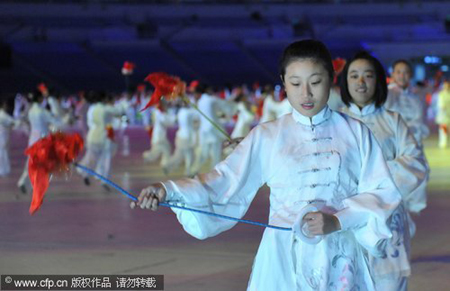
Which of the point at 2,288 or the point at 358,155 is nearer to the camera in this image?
the point at 358,155

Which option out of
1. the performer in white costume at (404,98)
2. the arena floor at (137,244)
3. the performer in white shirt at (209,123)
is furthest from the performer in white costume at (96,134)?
the performer in white costume at (404,98)

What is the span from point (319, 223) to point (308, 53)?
72cm

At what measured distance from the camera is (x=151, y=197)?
12.0 feet

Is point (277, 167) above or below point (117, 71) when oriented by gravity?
below

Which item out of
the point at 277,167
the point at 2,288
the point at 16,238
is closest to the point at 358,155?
the point at 277,167

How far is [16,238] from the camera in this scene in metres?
9.40

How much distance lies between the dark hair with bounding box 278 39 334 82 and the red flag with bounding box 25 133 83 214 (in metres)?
0.94

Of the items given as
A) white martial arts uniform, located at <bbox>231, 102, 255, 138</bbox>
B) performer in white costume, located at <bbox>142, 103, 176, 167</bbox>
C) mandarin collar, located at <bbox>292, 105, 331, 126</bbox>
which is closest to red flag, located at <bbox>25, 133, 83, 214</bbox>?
mandarin collar, located at <bbox>292, 105, 331, 126</bbox>

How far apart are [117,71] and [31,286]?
4253 centimetres

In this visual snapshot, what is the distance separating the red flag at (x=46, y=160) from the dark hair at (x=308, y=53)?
3.08ft

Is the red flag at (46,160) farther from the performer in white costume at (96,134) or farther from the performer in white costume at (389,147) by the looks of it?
the performer in white costume at (96,134)

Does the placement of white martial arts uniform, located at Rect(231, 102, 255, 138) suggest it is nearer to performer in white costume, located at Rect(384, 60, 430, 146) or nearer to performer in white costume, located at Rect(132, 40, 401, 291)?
performer in white costume, located at Rect(384, 60, 430, 146)

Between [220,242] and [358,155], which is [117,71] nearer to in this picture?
[220,242]

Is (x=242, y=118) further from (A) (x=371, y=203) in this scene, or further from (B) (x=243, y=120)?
(A) (x=371, y=203)
